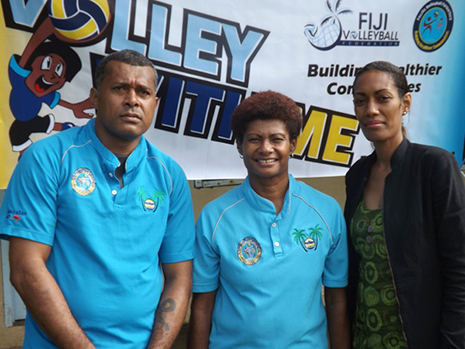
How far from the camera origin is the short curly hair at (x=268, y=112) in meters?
2.17

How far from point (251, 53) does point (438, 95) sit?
139 cm

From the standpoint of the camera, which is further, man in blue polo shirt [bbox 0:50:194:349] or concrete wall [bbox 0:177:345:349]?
concrete wall [bbox 0:177:345:349]

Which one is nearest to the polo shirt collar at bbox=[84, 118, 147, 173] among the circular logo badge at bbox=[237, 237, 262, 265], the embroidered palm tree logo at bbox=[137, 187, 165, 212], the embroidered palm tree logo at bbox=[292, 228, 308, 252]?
the embroidered palm tree logo at bbox=[137, 187, 165, 212]

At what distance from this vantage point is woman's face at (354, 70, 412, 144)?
86.7 inches

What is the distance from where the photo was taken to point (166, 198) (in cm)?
208

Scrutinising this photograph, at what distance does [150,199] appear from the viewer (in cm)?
203

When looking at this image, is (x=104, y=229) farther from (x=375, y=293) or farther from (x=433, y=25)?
(x=433, y=25)

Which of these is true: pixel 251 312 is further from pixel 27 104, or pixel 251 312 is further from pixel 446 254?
pixel 27 104

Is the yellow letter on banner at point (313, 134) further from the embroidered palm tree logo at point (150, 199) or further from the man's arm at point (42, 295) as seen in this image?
the man's arm at point (42, 295)

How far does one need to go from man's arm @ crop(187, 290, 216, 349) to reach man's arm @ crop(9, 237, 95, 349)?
0.48m

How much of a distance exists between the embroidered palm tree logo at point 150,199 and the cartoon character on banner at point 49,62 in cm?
109

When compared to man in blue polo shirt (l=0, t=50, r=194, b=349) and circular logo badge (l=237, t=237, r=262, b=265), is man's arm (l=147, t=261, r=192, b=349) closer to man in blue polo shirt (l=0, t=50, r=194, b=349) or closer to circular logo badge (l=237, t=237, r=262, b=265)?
man in blue polo shirt (l=0, t=50, r=194, b=349)

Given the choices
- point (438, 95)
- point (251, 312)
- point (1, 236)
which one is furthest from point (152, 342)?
point (438, 95)

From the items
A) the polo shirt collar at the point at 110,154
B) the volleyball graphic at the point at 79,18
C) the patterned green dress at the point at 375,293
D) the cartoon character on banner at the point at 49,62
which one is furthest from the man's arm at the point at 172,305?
the volleyball graphic at the point at 79,18
